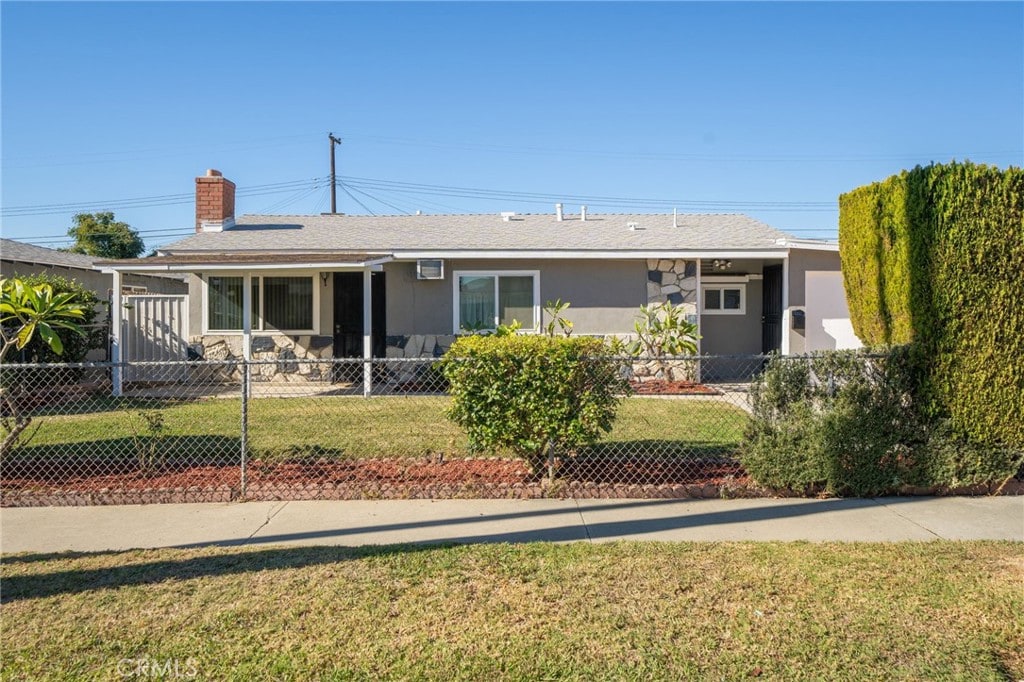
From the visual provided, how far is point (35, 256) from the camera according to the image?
20703mm

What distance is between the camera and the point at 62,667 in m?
3.39

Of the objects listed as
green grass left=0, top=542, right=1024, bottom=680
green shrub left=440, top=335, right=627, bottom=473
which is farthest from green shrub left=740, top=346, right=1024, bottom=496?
green shrub left=440, top=335, right=627, bottom=473

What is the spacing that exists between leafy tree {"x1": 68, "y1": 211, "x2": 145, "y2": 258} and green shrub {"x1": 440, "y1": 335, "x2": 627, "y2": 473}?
42.0 meters

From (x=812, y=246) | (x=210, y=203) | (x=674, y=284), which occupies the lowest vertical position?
(x=674, y=284)

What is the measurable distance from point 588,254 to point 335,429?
678 cm

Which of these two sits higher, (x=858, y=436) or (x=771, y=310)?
(x=771, y=310)

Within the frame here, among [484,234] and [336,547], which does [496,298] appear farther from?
[336,547]

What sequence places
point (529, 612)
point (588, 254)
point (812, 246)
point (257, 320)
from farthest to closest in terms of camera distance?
point (257, 320) < point (588, 254) < point (812, 246) < point (529, 612)

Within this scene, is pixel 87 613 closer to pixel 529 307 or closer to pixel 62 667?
pixel 62 667

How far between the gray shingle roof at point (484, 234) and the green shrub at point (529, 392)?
7.87 meters

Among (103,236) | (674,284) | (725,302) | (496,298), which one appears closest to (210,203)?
(496,298)

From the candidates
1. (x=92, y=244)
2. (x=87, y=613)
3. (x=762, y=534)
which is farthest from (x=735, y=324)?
(x=92, y=244)

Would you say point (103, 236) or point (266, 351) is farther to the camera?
point (103, 236)

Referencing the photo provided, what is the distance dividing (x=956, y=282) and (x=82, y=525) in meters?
7.37
